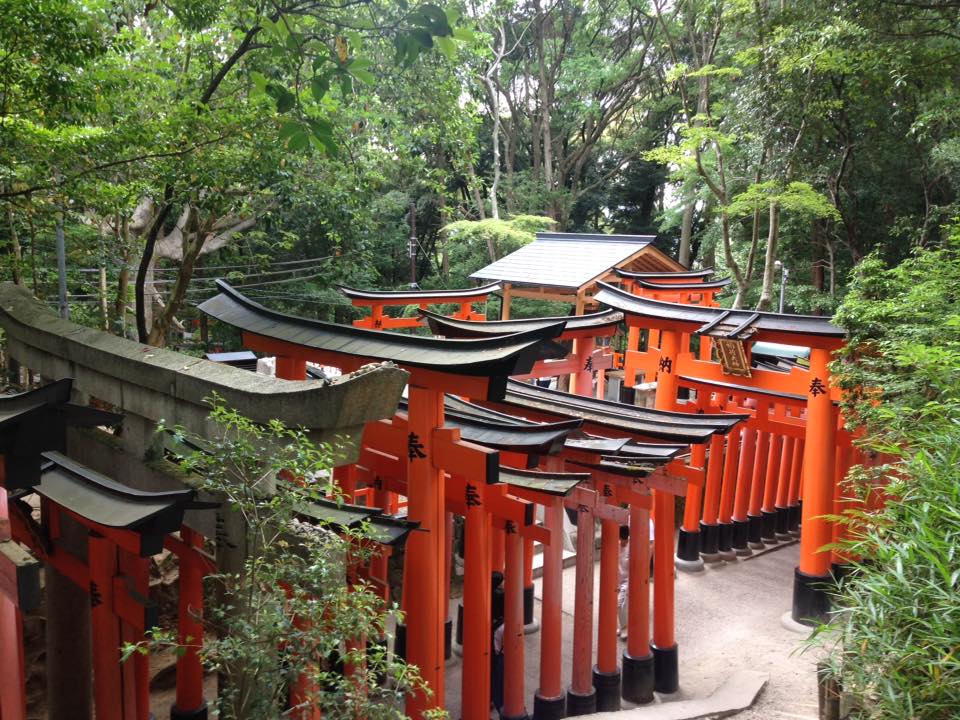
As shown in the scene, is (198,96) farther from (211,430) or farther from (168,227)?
(168,227)

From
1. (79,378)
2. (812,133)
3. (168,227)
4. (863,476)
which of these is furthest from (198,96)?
(812,133)

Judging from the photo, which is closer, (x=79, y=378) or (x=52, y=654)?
(x=79, y=378)

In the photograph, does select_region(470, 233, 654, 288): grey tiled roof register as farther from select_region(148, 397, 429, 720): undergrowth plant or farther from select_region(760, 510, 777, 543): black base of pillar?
select_region(148, 397, 429, 720): undergrowth plant

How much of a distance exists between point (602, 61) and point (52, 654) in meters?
25.3

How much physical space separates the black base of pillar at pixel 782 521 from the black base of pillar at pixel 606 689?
716 centimetres

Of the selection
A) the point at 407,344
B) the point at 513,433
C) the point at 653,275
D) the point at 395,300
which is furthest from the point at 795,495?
the point at 407,344

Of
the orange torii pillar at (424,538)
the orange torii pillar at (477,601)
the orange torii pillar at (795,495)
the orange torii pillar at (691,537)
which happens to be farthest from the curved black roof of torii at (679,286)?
the orange torii pillar at (424,538)

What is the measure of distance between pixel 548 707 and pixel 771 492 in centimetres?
774

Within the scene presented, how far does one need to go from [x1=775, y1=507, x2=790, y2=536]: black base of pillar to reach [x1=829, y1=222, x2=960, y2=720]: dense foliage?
6366 millimetres

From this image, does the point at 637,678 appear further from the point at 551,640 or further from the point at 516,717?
the point at 516,717

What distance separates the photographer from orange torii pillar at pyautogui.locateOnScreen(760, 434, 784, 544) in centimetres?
1333

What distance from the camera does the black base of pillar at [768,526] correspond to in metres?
13.4

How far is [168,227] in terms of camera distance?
1544 centimetres

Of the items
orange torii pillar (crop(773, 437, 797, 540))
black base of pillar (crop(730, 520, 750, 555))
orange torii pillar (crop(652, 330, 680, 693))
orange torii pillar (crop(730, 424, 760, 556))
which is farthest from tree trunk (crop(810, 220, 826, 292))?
orange torii pillar (crop(652, 330, 680, 693))
